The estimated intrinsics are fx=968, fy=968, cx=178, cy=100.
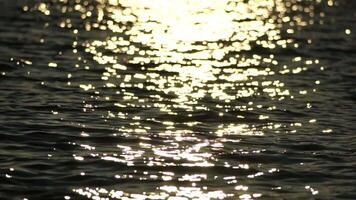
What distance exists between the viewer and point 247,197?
16375 millimetres

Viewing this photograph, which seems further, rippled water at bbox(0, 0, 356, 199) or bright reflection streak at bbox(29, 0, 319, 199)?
bright reflection streak at bbox(29, 0, 319, 199)

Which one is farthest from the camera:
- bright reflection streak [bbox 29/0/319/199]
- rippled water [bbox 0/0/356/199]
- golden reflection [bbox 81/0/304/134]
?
golden reflection [bbox 81/0/304/134]

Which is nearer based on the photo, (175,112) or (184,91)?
(175,112)

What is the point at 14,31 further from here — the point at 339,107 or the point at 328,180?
the point at 328,180

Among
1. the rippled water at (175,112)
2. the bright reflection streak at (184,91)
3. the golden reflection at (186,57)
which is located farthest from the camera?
the golden reflection at (186,57)

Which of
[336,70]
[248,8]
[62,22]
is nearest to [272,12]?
[248,8]

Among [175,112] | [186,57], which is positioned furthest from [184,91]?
[186,57]

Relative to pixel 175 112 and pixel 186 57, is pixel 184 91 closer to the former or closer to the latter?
pixel 175 112

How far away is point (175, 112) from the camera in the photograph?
23594 millimetres

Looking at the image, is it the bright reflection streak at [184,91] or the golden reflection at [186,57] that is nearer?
the bright reflection streak at [184,91]

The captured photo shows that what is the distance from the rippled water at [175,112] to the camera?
1733 centimetres

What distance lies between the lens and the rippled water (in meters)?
17.3

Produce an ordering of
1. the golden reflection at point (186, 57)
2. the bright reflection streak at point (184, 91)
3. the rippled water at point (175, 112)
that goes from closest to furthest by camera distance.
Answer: the rippled water at point (175, 112), the bright reflection streak at point (184, 91), the golden reflection at point (186, 57)

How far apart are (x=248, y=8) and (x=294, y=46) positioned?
71.5ft
